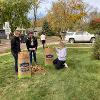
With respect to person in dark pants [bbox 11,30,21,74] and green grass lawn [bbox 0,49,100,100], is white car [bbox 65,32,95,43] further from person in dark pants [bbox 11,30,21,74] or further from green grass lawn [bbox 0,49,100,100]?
person in dark pants [bbox 11,30,21,74]

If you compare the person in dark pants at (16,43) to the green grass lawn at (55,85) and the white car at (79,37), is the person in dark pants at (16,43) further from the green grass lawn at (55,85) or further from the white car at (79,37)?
the white car at (79,37)

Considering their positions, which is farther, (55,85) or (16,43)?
(16,43)

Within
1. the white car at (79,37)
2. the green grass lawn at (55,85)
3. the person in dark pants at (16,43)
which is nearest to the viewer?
the green grass lawn at (55,85)

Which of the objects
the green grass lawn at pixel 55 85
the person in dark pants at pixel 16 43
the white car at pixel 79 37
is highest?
the person in dark pants at pixel 16 43

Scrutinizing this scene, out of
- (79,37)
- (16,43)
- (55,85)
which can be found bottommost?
(79,37)

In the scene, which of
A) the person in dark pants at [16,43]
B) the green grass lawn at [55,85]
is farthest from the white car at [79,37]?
the person in dark pants at [16,43]

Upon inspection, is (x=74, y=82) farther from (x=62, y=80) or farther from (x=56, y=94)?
(x=56, y=94)

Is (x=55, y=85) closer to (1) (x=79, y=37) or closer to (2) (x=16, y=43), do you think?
(2) (x=16, y=43)

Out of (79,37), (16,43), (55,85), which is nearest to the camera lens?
(55,85)

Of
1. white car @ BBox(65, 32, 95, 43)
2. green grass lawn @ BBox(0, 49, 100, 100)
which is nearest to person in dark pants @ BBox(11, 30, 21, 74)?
green grass lawn @ BBox(0, 49, 100, 100)

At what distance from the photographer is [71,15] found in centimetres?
6288

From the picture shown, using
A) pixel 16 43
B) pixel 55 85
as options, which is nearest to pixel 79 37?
pixel 16 43

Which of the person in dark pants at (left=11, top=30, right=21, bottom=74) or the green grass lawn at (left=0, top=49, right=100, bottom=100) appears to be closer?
the green grass lawn at (left=0, top=49, right=100, bottom=100)

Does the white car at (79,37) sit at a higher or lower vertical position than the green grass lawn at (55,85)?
lower
